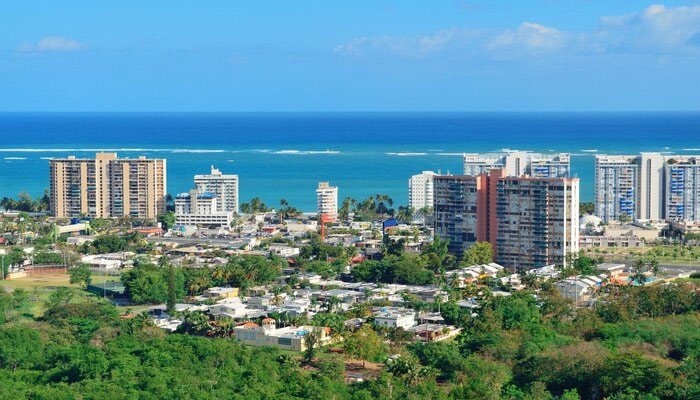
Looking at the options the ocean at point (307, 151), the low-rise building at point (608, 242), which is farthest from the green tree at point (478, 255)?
the ocean at point (307, 151)

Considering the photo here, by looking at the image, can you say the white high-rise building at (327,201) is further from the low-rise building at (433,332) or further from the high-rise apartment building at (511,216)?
the low-rise building at (433,332)

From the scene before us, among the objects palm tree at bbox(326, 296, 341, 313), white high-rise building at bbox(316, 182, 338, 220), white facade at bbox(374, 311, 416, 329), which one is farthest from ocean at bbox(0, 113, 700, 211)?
white facade at bbox(374, 311, 416, 329)

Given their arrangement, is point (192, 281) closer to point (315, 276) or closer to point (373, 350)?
point (315, 276)

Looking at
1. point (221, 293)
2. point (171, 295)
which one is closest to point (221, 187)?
point (221, 293)

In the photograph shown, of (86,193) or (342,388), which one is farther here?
(86,193)

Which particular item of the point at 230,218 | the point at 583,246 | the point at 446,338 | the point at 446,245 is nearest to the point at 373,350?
the point at 446,338

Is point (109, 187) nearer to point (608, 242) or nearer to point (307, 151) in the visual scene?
point (608, 242)
